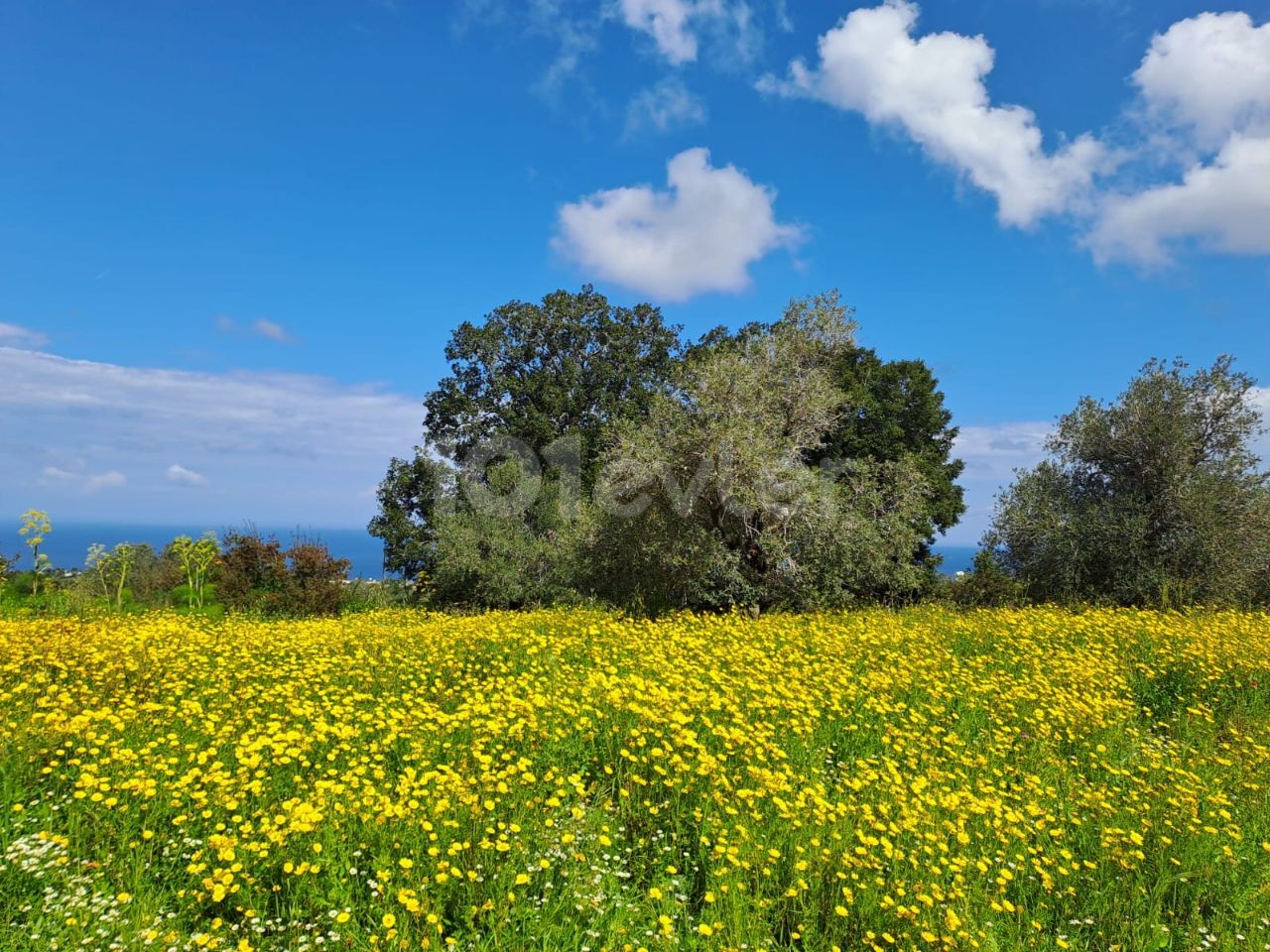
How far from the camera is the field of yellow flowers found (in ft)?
11.9

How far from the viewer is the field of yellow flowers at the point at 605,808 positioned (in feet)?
11.9

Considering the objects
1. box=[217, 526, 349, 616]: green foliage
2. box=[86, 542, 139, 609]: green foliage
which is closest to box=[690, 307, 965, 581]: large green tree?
box=[217, 526, 349, 616]: green foliage

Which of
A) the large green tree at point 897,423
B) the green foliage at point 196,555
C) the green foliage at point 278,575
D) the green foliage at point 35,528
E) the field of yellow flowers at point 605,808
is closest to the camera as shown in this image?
the field of yellow flowers at point 605,808

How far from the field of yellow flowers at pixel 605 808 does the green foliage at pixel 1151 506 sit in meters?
9.93

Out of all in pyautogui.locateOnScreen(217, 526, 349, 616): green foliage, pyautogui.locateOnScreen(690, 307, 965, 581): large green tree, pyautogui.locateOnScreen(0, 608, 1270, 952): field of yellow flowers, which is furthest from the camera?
pyautogui.locateOnScreen(690, 307, 965, 581): large green tree

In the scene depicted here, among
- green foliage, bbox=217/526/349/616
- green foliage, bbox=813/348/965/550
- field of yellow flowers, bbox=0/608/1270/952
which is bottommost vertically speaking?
field of yellow flowers, bbox=0/608/1270/952

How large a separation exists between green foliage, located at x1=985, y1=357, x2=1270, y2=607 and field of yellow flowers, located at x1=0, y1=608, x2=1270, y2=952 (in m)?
9.93

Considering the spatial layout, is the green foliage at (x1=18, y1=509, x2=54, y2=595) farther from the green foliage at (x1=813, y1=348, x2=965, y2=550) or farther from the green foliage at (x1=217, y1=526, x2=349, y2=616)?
the green foliage at (x1=813, y1=348, x2=965, y2=550)

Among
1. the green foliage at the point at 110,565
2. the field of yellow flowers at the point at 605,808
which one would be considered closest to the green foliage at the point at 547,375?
the green foliage at the point at 110,565

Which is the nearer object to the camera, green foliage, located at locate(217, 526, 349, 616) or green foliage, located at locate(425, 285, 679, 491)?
green foliage, located at locate(217, 526, 349, 616)

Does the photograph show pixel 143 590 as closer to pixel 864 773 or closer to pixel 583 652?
pixel 583 652

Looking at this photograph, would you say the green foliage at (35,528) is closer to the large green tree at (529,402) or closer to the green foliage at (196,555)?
the green foliage at (196,555)

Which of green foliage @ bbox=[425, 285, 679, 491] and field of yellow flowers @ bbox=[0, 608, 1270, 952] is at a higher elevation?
green foliage @ bbox=[425, 285, 679, 491]

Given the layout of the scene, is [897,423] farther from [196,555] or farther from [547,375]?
[196,555]
